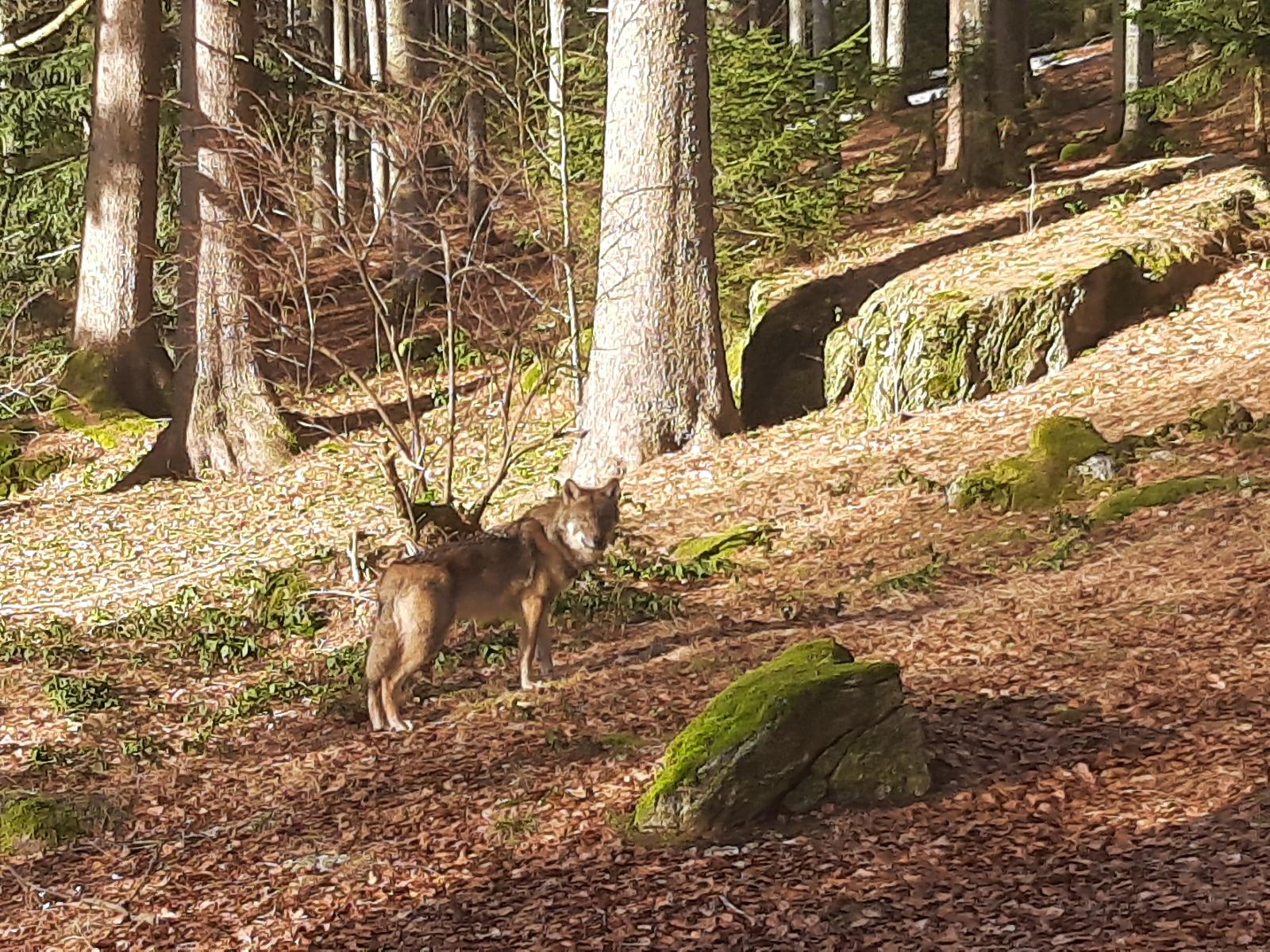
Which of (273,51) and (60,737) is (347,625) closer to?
(60,737)

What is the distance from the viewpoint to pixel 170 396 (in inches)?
691

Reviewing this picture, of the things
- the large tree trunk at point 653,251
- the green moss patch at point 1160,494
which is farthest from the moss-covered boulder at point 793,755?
the large tree trunk at point 653,251

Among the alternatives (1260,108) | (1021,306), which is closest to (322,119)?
(1021,306)

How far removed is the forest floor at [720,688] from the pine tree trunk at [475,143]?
112 inches

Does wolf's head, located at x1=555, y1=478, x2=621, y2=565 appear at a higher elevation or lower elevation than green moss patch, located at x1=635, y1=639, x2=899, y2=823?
higher

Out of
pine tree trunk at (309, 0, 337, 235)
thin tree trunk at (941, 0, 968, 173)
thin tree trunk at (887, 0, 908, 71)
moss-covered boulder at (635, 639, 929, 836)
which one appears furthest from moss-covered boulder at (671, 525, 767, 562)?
thin tree trunk at (887, 0, 908, 71)

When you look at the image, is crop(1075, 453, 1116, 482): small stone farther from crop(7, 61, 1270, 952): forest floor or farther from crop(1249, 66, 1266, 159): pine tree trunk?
crop(1249, 66, 1266, 159): pine tree trunk

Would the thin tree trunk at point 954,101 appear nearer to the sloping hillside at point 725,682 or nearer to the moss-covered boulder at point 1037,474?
the sloping hillside at point 725,682

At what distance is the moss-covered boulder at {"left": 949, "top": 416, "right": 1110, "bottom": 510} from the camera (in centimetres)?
1014

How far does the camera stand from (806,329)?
14352 millimetres

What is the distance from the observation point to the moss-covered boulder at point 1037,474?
10.1m

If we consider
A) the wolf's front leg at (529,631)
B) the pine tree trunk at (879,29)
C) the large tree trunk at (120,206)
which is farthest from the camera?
the pine tree trunk at (879,29)

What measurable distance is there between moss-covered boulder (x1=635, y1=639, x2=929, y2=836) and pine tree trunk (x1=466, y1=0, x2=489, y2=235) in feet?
17.0

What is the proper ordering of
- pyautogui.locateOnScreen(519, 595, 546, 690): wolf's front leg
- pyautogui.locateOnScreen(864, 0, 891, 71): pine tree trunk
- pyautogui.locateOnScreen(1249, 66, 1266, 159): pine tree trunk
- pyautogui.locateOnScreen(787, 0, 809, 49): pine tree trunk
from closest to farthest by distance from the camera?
pyautogui.locateOnScreen(519, 595, 546, 690): wolf's front leg, pyautogui.locateOnScreen(1249, 66, 1266, 159): pine tree trunk, pyautogui.locateOnScreen(864, 0, 891, 71): pine tree trunk, pyautogui.locateOnScreen(787, 0, 809, 49): pine tree trunk
